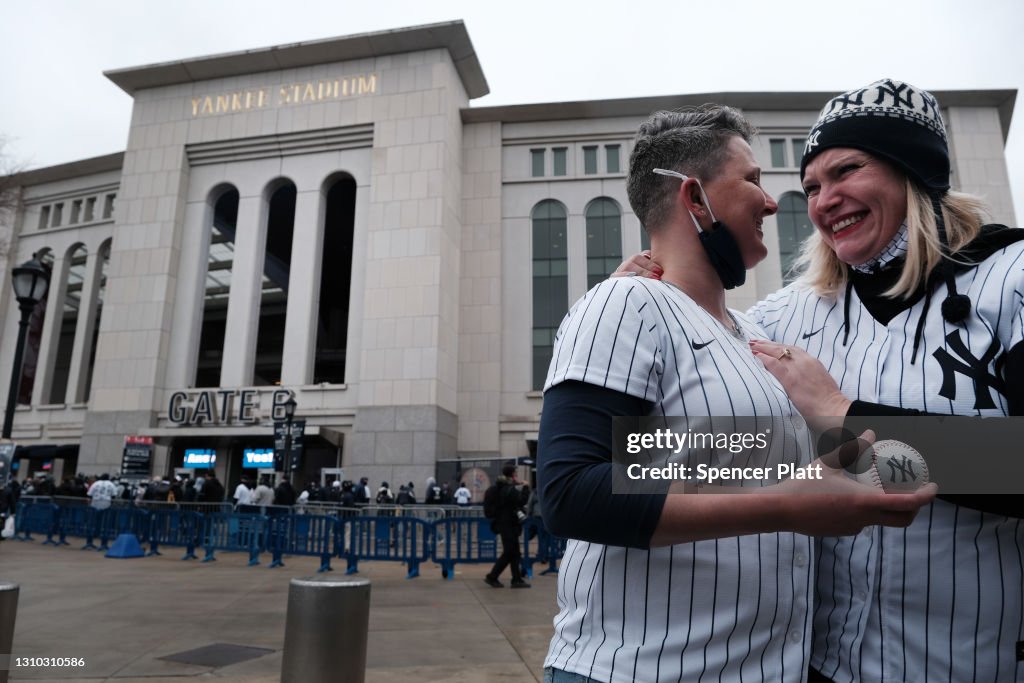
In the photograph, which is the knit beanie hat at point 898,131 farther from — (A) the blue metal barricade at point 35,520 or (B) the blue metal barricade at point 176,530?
(A) the blue metal barricade at point 35,520

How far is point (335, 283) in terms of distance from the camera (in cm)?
4228

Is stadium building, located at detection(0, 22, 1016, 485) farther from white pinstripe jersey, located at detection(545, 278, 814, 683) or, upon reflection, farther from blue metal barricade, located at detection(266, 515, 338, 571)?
white pinstripe jersey, located at detection(545, 278, 814, 683)

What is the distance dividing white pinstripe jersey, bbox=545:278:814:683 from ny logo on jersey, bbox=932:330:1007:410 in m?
0.38

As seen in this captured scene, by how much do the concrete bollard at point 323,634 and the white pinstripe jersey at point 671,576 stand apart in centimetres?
288

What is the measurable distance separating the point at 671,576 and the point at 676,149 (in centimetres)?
102

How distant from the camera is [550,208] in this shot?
3100cm

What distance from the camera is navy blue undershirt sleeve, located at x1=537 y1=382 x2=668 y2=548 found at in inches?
45.3

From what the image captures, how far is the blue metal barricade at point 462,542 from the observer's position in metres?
12.2

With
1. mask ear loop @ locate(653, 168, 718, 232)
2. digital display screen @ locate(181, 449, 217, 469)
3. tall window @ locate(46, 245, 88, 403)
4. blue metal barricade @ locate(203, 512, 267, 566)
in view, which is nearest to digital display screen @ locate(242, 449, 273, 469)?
digital display screen @ locate(181, 449, 217, 469)

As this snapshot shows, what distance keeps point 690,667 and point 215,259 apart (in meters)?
40.3

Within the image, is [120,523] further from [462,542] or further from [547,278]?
[547,278]

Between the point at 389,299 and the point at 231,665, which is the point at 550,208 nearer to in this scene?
the point at 389,299

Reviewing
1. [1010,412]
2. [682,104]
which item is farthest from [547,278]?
[1010,412]

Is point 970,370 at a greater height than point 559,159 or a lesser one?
lesser
